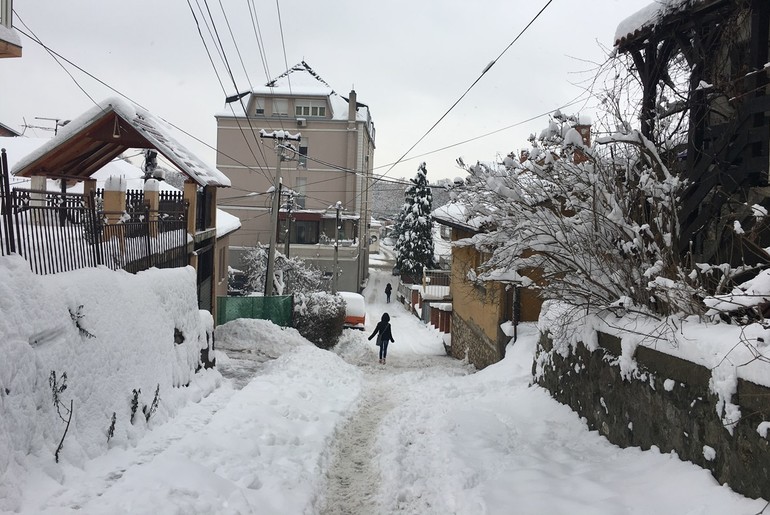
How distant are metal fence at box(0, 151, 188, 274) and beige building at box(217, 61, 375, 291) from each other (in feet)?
123

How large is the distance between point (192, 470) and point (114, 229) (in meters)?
3.78

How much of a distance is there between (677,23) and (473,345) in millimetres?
11899

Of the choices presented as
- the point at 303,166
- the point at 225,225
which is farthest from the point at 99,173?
the point at 303,166

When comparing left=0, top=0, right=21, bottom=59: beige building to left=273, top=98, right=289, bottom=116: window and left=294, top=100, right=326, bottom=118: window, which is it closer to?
left=273, top=98, right=289, bottom=116: window

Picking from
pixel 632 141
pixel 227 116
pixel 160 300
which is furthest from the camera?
pixel 227 116

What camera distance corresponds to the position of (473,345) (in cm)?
1809

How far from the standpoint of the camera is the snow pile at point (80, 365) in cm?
484

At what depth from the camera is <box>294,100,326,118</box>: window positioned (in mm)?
49531

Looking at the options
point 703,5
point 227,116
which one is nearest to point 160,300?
point 703,5

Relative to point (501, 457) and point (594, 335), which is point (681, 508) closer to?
point (501, 457)

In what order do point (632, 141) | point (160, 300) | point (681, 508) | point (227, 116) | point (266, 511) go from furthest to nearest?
1. point (227, 116)
2. point (160, 300)
3. point (632, 141)
4. point (266, 511)
5. point (681, 508)

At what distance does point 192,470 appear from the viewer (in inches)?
223

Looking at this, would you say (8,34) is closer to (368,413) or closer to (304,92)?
(368,413)

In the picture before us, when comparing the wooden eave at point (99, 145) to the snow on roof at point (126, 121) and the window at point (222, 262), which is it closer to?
the snow on roof at point (126, 121)
